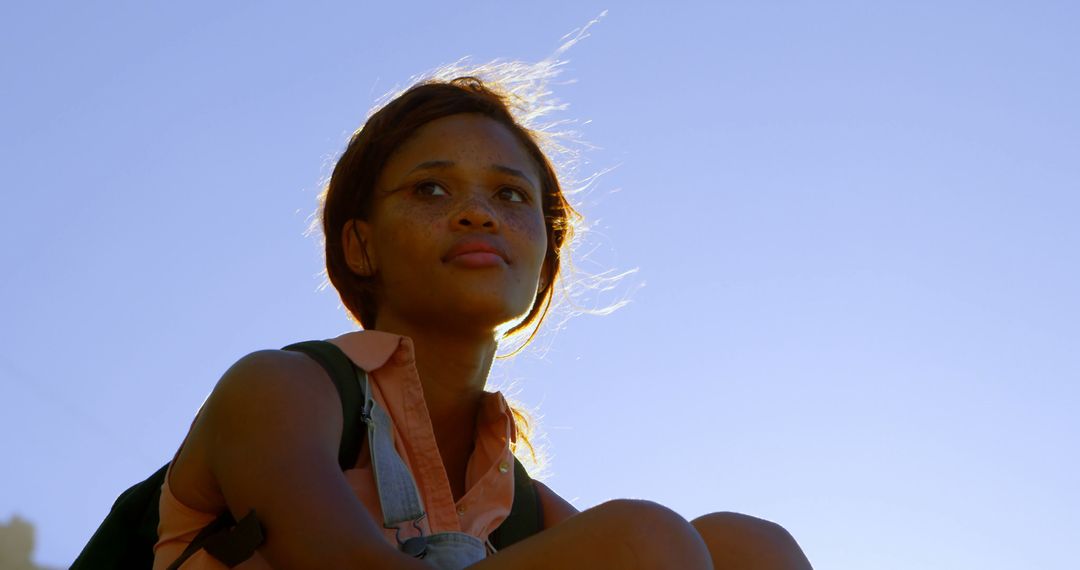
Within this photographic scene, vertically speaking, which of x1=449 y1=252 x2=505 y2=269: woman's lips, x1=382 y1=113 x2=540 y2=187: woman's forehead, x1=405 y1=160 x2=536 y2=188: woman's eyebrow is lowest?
x1=449 y1=252 x2=505 y2=269: woman's lips

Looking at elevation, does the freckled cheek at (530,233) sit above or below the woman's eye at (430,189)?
below

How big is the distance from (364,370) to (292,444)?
482 millimetres

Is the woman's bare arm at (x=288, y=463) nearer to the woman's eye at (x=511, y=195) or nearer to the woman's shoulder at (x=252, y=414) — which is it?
the woman's shoulder at (x=252, y=414)

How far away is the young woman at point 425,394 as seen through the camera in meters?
2.47

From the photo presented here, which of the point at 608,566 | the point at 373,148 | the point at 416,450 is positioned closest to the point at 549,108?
the point at 373,148

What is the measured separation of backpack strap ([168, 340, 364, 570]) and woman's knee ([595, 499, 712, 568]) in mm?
705

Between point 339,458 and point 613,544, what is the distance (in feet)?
2.96

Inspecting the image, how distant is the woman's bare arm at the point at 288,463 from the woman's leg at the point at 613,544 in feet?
0.92

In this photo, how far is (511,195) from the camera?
12.7ft

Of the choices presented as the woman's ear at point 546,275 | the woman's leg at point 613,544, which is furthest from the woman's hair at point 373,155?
the woman's leg at point 613,544

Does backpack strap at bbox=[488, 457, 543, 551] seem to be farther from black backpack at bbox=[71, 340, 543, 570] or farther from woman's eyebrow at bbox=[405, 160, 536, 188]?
woman's eyebrow at bbox=[405, 160, 536, 188]

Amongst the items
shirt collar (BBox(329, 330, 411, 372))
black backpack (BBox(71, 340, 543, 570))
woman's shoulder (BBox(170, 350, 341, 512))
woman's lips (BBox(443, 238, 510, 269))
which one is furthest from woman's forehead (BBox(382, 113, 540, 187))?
woman's shoulder (BBox(170, 350, 341, 512))

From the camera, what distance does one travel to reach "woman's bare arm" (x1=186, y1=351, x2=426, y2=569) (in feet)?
8.16

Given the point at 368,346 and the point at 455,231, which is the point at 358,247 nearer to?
the point at 455,231
